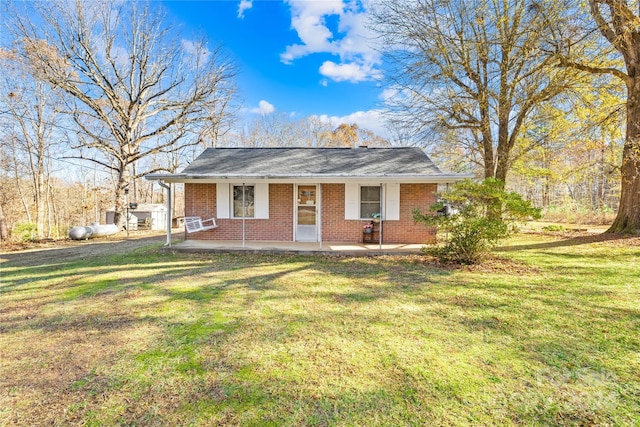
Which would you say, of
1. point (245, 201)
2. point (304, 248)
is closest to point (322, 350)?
point (304, 248)

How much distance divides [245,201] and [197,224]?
171cm

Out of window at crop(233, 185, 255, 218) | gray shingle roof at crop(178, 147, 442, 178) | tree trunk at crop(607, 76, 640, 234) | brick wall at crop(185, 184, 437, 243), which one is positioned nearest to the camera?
tree trunk at crop(607, 76, 640, 234)

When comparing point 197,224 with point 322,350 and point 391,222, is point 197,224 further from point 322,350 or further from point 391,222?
point 322,350

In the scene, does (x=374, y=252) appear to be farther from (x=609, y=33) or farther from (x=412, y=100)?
(x=609, y=33)

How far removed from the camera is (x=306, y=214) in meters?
10.1

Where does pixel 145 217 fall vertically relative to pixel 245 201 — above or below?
below

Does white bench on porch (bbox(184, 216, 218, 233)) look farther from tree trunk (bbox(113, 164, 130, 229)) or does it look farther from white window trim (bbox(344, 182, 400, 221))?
tree trunk (bbox(113, 164, 130, 229))

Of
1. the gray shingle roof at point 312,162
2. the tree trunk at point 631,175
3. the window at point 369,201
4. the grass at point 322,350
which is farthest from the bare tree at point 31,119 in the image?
the tree trunk at point 631,175

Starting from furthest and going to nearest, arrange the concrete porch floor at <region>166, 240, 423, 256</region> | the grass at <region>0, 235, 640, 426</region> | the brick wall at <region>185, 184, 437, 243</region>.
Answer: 1. the brick wall at <region>185, 184, 437, 243</region>
2. the concrete porch floor at <region>166, 240, 423, 256</region>
3. the grass at <region>0, 235, 640, 426</region>

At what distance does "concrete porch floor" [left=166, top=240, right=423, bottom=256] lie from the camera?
8.41m

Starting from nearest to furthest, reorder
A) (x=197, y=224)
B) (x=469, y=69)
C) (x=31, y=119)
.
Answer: (x=197, y=224)
(x=469, y=69)
(x=31, y=119)

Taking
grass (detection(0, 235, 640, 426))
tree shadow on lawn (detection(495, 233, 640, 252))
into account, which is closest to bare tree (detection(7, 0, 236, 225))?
grass (detection(0, 235, 640, 426))

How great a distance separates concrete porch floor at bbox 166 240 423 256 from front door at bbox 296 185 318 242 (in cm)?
64

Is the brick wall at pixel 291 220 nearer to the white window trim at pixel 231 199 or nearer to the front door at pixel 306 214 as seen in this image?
the white window trim at pixel 231 199
